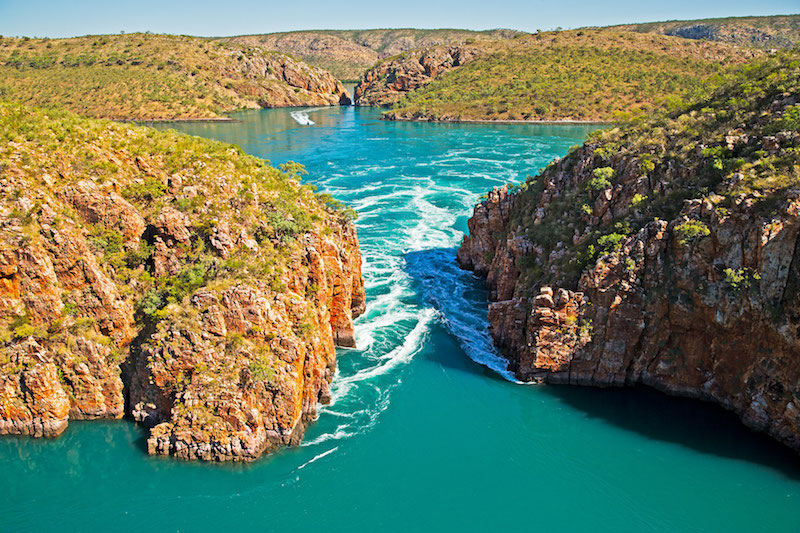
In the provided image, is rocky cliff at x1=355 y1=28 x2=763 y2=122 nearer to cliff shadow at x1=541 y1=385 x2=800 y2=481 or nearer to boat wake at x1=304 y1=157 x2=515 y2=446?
boat wake at x1=304 y1=157 x2=515 y2=446

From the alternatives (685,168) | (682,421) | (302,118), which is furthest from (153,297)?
(302,118)

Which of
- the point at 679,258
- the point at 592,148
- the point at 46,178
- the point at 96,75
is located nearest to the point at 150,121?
the point at 96,75

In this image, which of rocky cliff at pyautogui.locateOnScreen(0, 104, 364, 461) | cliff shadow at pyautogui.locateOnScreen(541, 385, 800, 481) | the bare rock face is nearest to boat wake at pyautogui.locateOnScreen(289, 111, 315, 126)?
rocky cliff at pyautogui.locateOnScreen(0, 104, 364, 461)

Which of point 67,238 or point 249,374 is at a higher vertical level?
point 67,238

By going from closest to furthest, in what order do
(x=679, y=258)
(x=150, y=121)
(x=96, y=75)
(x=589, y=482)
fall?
(x=589, y=482) → (x=679, y=258) → (x=150, y=121) → (x=96, y=75)

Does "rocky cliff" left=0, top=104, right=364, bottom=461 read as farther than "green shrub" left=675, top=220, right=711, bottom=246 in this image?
No

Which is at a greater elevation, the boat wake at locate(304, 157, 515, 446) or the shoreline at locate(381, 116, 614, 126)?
the shoreline at locate(381, 116, 614, 126)

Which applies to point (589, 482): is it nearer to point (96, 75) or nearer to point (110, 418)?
point (110, 418)
